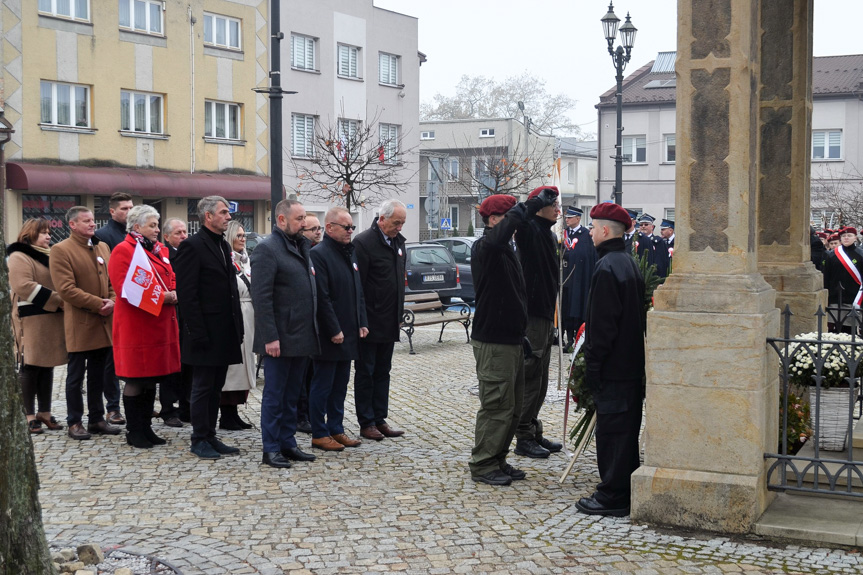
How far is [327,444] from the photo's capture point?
26.9 feet

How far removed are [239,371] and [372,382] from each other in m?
1.22

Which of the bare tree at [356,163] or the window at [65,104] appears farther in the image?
the bare tree at [356,163]

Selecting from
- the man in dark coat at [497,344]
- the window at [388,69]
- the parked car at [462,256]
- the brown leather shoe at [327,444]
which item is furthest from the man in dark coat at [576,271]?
the window at [388,69]

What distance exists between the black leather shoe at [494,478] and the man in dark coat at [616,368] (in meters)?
0.77

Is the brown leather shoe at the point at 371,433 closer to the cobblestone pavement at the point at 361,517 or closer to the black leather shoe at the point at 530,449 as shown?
the cobblestone pavement at the point at 361,517

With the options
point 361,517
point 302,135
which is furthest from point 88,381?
point 302,135

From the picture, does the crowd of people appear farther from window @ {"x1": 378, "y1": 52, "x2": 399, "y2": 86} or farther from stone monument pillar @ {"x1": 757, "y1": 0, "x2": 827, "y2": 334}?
window @ {"x1": 378, "y1": 52, "x2": 399, "y2": 86}

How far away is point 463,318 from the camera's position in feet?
51.7

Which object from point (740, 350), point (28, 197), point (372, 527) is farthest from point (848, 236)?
point (28, 197)

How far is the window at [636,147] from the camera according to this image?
164 feet

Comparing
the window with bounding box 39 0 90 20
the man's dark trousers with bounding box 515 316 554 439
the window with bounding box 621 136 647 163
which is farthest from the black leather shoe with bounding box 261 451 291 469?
the window with bounding box 621 136 647 163

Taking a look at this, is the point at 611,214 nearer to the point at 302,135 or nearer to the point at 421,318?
the point at 421,318

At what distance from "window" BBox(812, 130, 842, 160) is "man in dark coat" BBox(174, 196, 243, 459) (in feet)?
142

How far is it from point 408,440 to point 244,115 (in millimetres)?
26976
